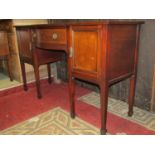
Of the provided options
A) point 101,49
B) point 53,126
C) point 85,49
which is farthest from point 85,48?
point 53,126

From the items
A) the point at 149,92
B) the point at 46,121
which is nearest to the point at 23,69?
the point at 46,121

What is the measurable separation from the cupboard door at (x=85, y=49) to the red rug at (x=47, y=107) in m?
0.58

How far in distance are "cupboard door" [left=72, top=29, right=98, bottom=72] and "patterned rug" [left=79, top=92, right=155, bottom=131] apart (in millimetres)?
694

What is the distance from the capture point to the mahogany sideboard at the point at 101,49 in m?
1.21

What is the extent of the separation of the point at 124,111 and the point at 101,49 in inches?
34.1

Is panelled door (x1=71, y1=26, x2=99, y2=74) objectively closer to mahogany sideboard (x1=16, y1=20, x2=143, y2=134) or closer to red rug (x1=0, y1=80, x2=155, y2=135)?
mahogany sideboard (x1=16, y1=20, x2=143, y2=134)

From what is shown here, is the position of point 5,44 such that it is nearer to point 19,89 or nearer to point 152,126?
point 19,89

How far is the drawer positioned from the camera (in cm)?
150

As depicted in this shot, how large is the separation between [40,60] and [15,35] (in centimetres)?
58

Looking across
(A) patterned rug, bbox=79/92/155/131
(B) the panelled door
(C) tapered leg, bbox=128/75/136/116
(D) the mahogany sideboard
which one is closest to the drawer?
(D) the mahogany sideboard

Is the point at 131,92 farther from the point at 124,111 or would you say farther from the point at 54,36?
the point at 54,36

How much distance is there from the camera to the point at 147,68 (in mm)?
1675

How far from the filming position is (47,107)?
1962mm

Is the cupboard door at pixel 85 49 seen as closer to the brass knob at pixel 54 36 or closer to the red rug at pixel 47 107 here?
the brass knob at pixel 54 36
